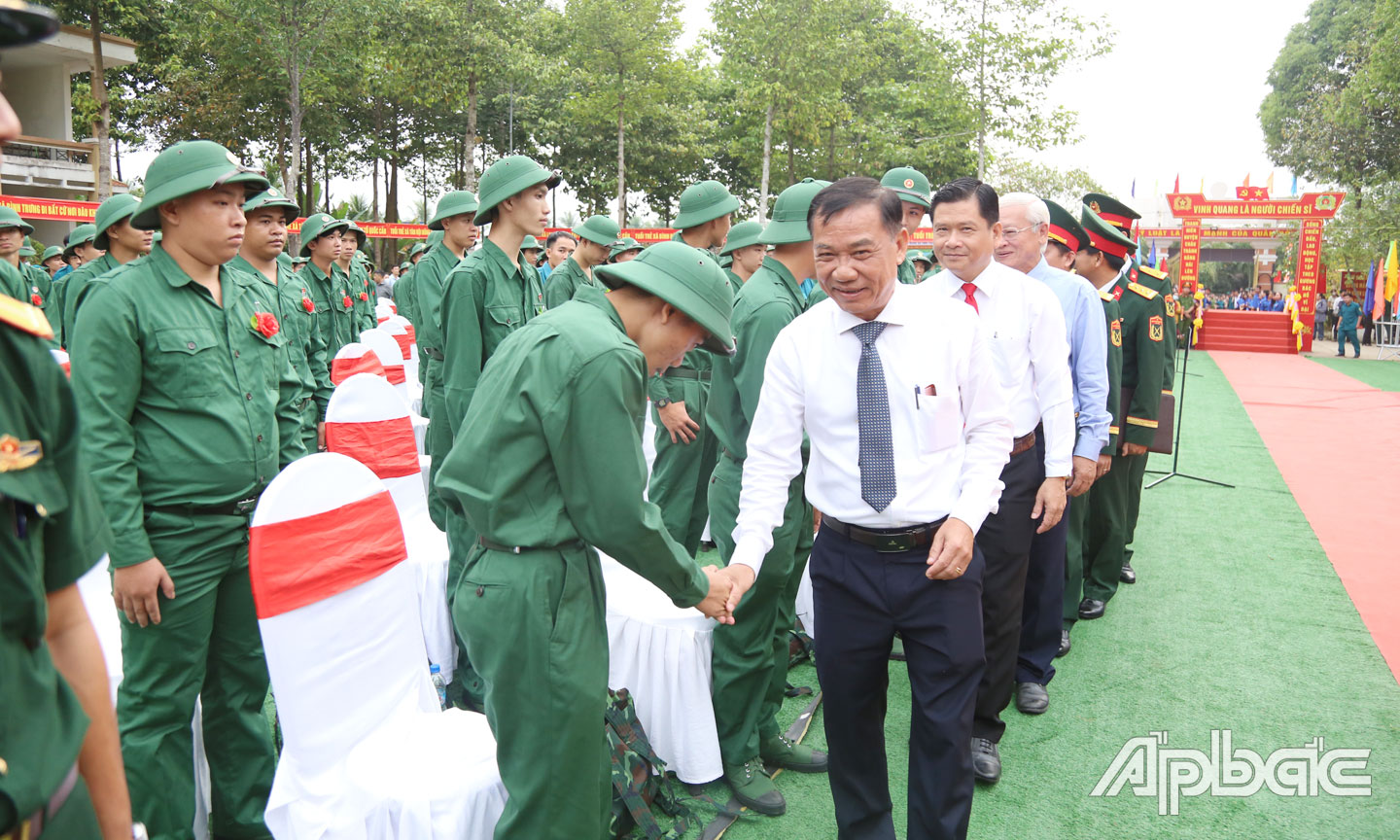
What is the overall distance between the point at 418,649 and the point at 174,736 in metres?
0.68

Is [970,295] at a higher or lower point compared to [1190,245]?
lower

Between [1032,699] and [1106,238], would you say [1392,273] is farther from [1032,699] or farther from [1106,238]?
[1032,699]

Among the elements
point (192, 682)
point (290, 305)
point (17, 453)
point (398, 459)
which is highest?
point (290, 305)

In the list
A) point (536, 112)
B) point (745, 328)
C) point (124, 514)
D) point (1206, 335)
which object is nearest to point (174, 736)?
point (124, 514)

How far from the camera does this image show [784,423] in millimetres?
2535

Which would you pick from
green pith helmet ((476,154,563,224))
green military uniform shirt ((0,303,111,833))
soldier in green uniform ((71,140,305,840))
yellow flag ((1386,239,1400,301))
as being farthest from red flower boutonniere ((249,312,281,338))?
yellow flag ((1386,239,1400,301))

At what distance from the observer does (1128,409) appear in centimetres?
488

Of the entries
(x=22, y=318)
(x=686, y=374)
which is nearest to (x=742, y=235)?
(x=686, y=374)

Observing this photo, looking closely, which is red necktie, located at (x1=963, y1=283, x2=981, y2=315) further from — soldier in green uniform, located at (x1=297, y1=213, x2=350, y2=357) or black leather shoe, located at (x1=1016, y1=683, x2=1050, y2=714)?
soldier in green uniform, located at (x1=297, y1=213, x2=350, y2=357)

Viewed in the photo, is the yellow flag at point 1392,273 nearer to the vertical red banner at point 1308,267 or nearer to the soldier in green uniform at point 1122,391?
the vertical red banner at point 1308,267

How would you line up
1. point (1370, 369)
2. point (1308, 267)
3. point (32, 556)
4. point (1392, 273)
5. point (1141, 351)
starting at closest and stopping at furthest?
1. point (32, 556)
2. point (1141, 351)
3. point (1370, 369)
4. point (1392, 273)
5. point (1308, 267)

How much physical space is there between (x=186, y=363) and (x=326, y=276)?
5.10 meters

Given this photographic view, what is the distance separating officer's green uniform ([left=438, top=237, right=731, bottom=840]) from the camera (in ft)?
6.16

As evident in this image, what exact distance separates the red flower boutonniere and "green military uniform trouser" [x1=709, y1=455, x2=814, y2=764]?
1.60 m
